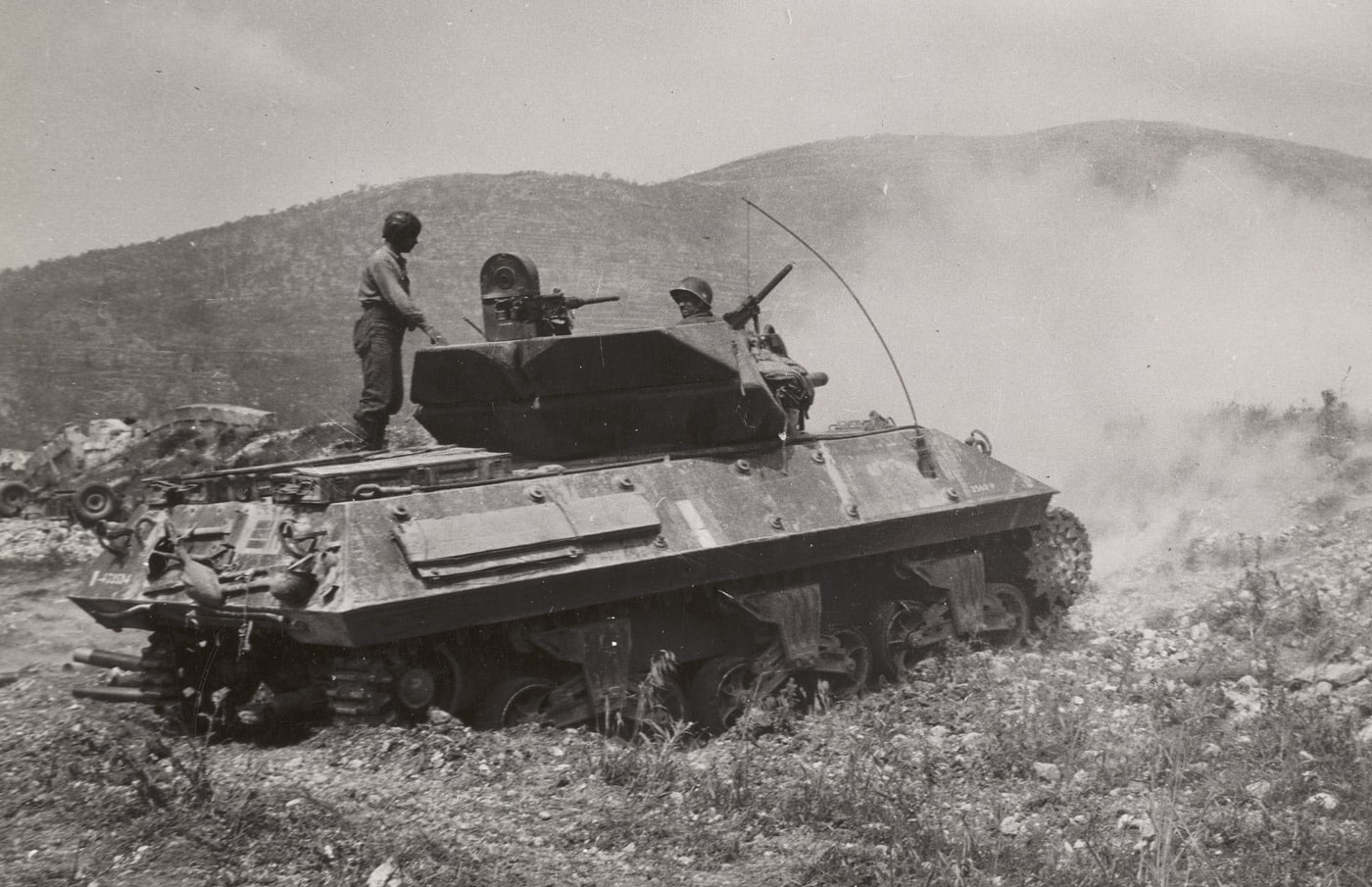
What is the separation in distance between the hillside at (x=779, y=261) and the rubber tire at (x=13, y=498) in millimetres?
4674

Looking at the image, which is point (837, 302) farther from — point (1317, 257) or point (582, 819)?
point (582, 819)

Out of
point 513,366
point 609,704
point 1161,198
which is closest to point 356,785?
point 609,704

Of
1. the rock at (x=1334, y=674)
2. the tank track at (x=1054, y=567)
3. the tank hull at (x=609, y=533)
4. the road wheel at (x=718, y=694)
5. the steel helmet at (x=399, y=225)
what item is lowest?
the road wheel at (x=718, y=694)

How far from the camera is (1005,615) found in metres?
10.1

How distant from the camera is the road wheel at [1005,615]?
393 inches

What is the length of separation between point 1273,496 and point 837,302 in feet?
49.1

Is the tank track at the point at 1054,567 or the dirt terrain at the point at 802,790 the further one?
the tank track at the point at 1054,567

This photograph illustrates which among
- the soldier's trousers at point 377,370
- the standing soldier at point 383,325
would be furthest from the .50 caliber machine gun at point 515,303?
the soldier's trousers at point 377,370

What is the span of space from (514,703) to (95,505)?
4.21m

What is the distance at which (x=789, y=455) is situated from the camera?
28.9ft

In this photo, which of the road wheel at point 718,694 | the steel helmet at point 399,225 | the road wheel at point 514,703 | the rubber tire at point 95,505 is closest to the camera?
the road wheel at point 514,703

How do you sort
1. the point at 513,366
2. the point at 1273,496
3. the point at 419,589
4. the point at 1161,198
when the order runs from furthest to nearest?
the point at 1161,198 → the point at 1273,496 → the point at 513,366 → the point at 419,589

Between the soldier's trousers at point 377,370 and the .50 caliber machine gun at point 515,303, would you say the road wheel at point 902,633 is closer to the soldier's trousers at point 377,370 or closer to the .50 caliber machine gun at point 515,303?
the .50 caliber machine gun at point 515,303

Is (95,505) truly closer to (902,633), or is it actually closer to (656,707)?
(656,707)
